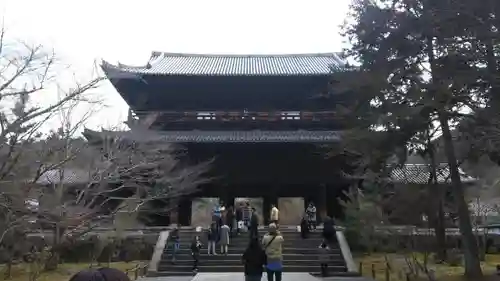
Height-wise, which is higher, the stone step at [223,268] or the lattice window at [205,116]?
the lattice window at [205,116]

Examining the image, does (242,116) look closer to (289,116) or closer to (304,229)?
(289,116)

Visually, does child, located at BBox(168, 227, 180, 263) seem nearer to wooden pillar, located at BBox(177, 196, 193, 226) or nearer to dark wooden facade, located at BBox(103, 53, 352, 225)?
wooden pillar, located at BBox(177, 196, 193, 226)

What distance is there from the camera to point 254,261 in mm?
9508

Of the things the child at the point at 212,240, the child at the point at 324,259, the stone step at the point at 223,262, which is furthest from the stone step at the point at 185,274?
the child at the point at 212,240

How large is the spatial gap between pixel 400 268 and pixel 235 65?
58.8ft

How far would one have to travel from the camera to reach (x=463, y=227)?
1532 centimetres

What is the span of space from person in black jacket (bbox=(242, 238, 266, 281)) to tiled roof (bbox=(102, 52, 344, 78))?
17314 millimetres

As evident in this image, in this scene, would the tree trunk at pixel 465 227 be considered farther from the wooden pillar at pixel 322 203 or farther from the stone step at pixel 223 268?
the wooden pillar at pixel 322 203

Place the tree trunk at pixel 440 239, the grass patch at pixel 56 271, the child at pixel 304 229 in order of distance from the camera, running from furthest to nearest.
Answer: the child at pixel 304 229
the tree trunk at pixel 440 239
the grass patch at pixel 56 271

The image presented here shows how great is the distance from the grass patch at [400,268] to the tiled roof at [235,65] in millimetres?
9798

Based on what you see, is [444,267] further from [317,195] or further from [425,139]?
[317,195]

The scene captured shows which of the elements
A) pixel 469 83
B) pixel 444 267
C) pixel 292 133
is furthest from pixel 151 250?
pixel 469 83

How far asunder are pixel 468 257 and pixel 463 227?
899mm

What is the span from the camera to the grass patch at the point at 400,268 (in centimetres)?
1608
